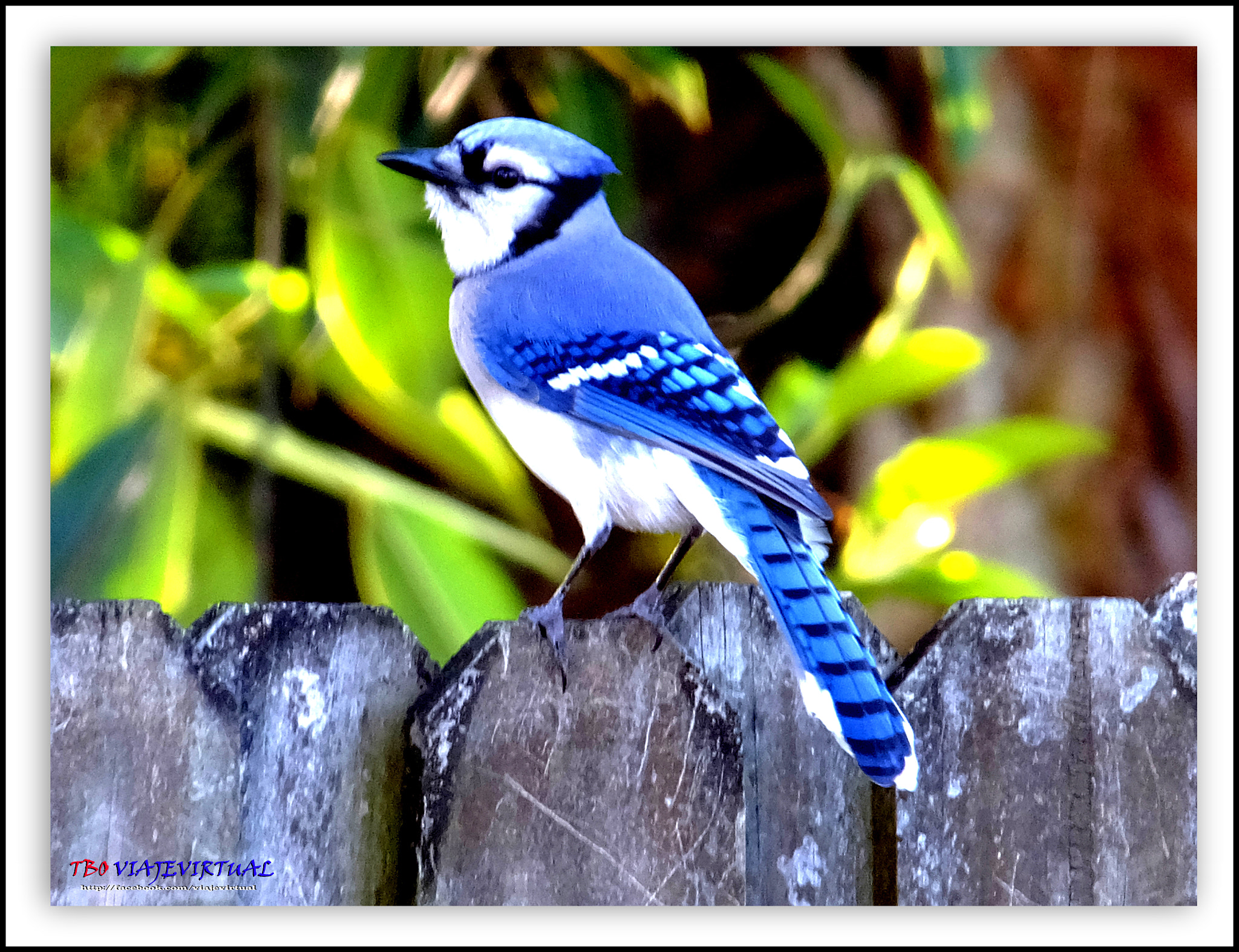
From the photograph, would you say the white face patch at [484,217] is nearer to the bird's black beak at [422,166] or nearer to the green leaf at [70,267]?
the bird's black beak at [422,166]

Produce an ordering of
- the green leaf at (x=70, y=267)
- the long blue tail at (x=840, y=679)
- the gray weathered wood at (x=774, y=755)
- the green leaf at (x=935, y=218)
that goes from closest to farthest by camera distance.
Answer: the long blue tail at (x=840, y=679), the gray weathered wood at (x=774, y=755), the green leaf at (x=70, y=267), the green leaf at (x=935, y=218)

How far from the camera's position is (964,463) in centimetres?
198

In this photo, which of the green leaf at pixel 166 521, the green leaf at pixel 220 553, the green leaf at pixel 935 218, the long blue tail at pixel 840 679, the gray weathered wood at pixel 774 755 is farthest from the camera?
the green leaf at pixel 935 218

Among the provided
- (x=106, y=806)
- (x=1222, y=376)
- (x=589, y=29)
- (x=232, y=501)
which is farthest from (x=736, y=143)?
(x=106, y=806)

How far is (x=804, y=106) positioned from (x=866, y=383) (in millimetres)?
443

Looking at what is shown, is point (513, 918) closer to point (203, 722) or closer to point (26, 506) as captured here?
point (203, 722)

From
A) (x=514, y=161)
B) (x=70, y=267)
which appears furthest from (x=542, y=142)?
(x=70, y=267)

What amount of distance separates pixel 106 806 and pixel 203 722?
139 mm

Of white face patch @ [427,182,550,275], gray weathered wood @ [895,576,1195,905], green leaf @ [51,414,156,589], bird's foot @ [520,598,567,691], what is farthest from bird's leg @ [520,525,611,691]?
green leaf @ [51,414,156,589]

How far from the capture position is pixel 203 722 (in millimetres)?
1271

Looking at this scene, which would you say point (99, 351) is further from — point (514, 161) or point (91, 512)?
point (514, 161)

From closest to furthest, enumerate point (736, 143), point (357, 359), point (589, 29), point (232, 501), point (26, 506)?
point (26, 506) < point (589, 29) < point (357, 359) < point (232, 501) < point (736, 143)

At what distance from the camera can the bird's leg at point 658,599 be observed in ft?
4.31

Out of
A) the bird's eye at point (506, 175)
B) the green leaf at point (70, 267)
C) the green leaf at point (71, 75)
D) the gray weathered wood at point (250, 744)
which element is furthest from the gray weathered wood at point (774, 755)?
the green leaf at point (71, 75)
